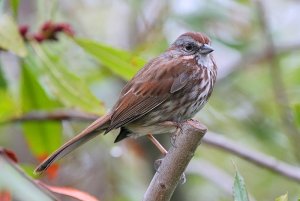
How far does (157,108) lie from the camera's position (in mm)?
3516

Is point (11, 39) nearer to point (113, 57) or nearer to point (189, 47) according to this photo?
point (113, 57)

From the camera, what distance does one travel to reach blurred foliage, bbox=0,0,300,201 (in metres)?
4.05

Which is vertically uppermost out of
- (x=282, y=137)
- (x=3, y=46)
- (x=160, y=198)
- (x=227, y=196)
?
(x=282, y=137)

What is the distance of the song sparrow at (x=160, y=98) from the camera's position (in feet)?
11.4

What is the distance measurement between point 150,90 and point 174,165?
104cm

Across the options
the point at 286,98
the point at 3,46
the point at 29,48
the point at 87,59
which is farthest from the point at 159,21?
the point at 3,46

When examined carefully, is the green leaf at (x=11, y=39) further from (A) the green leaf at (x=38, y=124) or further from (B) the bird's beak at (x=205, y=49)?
(B) the bird's beak at (x=205, y=49)

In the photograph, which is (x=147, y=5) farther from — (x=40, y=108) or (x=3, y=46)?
(x=3, y=46)

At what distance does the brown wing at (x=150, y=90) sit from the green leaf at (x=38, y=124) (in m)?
0.61

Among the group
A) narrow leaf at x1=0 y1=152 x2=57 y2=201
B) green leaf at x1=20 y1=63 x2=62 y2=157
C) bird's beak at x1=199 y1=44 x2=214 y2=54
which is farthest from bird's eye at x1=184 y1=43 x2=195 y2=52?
narrow leaf at x1=0 y1=152 x2=57 y2=201

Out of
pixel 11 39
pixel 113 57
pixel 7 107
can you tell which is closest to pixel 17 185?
pixel 11 39

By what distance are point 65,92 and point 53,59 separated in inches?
6.4

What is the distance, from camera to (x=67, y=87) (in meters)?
3.58

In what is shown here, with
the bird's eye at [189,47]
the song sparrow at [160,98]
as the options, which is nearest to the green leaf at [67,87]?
the song sparrow at [160,98]
